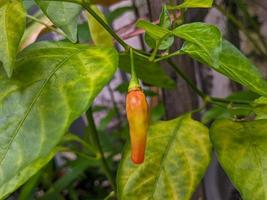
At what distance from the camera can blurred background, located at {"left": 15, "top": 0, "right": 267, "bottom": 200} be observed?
2.76 ft

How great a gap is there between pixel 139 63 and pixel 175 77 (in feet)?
0.93

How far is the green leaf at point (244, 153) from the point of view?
0.52 meters

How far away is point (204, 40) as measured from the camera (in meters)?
0.43

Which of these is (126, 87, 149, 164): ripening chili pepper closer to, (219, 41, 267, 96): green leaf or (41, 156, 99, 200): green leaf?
(219, 41, 267, 96): green leaf

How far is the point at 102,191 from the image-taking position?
4.27 ft

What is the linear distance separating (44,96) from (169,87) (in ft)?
0.95

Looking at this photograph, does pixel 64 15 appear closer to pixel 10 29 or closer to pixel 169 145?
pixel 10 29

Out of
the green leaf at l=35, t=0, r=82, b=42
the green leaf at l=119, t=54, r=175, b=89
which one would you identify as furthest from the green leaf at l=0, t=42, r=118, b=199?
the green leaf at l=119, t=54, r=175, b=89

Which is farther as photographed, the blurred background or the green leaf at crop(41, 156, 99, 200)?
the green leaf at crop(41, 156, 99, 200)

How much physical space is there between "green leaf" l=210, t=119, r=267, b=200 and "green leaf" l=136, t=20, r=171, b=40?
0.49ft

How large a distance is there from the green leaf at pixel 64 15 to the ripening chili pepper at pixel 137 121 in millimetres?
108

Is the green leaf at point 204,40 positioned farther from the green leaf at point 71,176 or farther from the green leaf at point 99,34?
the green leaf at point 71,176

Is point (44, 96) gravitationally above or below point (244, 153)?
above

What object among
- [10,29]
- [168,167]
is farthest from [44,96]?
[168,167]
